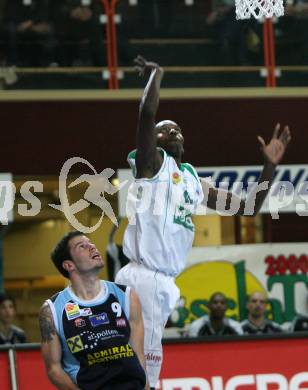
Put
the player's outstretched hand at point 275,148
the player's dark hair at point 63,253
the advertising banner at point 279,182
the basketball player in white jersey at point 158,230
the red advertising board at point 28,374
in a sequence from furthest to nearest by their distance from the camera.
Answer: the advertising banner at point 279,182
the red advertising board at point 28,374
the player's outstretched hand at point 275,148
the basketball player in white jersey at point 158,230
the player's dark hair at point 63,253

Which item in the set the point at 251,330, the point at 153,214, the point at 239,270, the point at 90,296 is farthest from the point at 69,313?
the point at 239,270

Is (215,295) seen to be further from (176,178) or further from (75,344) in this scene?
(75,344)

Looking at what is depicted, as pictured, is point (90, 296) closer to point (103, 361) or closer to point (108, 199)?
point (103, 361)

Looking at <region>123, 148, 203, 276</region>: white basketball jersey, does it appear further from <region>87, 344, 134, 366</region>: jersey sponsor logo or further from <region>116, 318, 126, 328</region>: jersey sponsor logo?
<region>87, 344, 134, 366</region>: jersey sponsor logo

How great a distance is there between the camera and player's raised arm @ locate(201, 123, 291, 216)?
843 centimetres

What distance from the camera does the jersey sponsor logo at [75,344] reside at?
7.62 metres

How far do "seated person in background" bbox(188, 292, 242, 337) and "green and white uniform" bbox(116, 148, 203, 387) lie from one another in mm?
4743

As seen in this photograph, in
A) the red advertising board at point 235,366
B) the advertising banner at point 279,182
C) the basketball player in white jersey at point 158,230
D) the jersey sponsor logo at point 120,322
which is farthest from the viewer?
the advertising banner at point 279,182

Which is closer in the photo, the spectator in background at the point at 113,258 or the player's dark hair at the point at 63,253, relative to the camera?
the player's dark hair at the point at 63,253

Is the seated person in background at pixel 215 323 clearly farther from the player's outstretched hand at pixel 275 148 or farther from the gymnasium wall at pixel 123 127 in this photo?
the player's outstretched hand at pixel 275 148

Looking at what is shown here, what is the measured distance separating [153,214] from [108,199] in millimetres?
7500

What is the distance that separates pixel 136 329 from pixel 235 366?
109 inches

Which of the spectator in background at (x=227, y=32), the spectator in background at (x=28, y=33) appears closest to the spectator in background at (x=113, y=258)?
the spectator in background at (x=28, y=33)

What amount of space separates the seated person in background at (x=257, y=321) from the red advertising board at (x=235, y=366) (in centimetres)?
254
